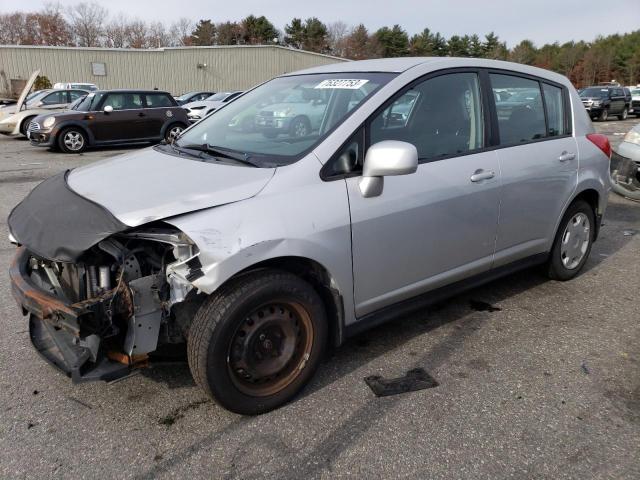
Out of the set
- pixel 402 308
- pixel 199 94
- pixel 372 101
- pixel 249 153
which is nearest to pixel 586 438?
pixel 402 308

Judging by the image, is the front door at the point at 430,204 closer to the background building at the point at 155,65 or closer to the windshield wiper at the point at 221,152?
the windshield wiper at the point at 221,152

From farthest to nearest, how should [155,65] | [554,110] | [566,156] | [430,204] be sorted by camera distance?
[155,65] → [554,110] → [566,156] → [430,204]

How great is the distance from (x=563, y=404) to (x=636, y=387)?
52 centimetres

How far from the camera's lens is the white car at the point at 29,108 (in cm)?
1580

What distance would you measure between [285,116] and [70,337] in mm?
1753

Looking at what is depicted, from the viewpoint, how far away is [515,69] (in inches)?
153

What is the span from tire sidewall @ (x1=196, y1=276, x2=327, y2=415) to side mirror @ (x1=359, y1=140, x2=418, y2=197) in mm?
679

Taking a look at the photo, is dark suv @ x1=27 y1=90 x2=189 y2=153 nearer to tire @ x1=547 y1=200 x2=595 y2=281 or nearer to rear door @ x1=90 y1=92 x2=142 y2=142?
rear door @ x1=90 y1=92 x2=142 y2=142

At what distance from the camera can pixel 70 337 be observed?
2.61 metres

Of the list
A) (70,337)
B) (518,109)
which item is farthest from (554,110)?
(70,337)

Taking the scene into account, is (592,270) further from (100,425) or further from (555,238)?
(100,425)

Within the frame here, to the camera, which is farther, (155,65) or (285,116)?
(155,65)

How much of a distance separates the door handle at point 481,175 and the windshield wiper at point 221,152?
141 cm

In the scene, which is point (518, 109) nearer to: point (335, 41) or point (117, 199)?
point (117, 199)
